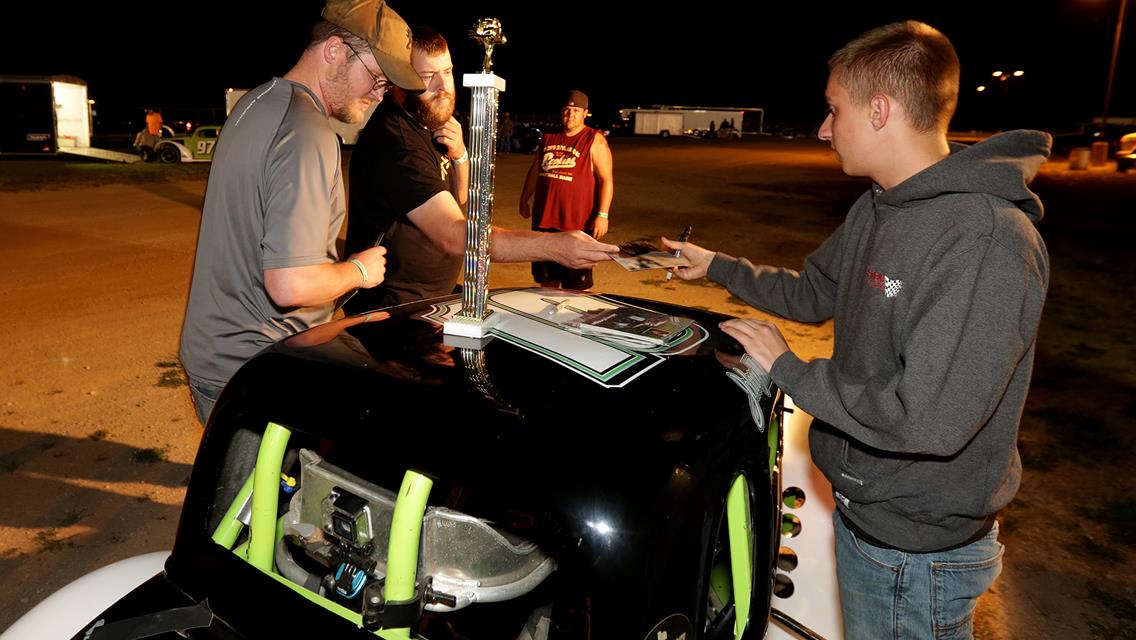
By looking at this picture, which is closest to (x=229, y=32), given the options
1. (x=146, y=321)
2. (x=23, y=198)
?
(x=23, y=198)

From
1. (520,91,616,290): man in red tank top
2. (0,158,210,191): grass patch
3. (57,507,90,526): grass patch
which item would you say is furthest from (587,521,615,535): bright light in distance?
(0,158,210,191): grass patch

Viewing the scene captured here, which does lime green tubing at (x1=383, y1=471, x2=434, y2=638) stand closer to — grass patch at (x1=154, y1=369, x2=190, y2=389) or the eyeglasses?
the eyeglasses

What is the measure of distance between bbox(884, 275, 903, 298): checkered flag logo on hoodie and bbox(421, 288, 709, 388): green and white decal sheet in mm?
482

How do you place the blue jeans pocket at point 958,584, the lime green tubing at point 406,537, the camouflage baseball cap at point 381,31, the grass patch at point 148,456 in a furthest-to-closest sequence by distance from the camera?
the grass patch at point 148,456, the camouflage baseball cap at point 381,31, the blue jeans pocket at point 958,584, the lime green tubing at point 406,537

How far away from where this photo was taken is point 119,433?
4812 millimetres

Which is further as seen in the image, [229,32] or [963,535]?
[229,32]

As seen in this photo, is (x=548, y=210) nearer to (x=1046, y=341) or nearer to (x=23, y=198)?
(x=1046, y=341)

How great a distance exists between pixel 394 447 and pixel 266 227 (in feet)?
3.66

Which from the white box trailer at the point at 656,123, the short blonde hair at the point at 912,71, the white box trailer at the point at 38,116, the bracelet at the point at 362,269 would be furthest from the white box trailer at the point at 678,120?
the short blonde hair at the point at 912,71

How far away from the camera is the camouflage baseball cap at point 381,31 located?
2.46 metres

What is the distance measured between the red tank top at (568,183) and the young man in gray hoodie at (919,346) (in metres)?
4.76

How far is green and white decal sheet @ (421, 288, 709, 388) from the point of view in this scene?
176 centimetres

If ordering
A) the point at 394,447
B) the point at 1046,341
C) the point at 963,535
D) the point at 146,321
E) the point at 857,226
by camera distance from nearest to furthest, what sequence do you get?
the point at 394,447
the point at 963,535
the point at 857,226
the point at 146,321
the point at 1046,341

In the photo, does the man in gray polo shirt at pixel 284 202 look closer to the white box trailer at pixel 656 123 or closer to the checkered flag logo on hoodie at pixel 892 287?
the checkered flag logo on hoodie at pixel 892 287
